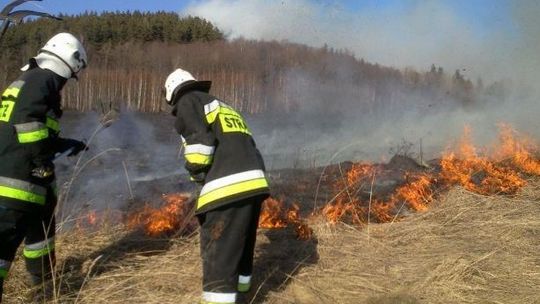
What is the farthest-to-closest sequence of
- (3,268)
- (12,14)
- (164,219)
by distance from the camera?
(164,219) → (12,14) → (3,268)

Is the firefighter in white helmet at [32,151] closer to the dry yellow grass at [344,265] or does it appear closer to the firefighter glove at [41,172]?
the firefighter glove at [41,172]

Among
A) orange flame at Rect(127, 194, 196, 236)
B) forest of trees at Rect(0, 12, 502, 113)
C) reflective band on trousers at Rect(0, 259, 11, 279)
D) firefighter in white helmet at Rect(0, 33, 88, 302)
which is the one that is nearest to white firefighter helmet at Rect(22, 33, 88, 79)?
firefighter in white helmet at Rect(0, 33, 88, 302)

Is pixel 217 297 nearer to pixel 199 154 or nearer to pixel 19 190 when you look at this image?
pixel 199 154

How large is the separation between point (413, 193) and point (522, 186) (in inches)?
76.1

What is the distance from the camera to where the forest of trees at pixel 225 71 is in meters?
21.0

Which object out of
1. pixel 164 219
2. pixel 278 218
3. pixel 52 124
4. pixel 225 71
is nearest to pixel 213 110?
pixel 52 124

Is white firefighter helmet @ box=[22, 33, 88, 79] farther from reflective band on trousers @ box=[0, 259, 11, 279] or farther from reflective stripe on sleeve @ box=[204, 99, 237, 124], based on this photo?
reflective band on trousers @ box=[0, 259, 11, 279]

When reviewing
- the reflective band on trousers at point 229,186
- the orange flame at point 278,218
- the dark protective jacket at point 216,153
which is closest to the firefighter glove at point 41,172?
the dark protective jacket at point 216,153

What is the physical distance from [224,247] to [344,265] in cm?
165

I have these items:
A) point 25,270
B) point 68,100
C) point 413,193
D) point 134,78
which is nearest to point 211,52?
point 134,78

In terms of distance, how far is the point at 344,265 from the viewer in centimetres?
479

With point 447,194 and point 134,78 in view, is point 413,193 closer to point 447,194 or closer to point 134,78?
point 447,194

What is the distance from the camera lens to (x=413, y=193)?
6.98 meters

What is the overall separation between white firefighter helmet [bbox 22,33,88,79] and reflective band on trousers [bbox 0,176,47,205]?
3.07 feet
